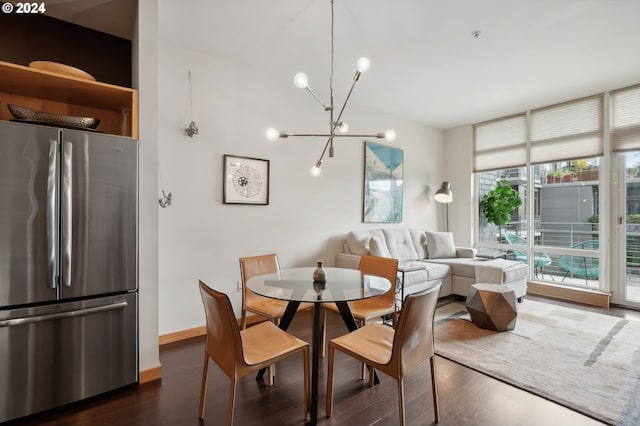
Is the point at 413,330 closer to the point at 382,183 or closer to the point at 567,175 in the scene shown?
the point at 382,183

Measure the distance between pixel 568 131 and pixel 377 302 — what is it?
4181 millimetres

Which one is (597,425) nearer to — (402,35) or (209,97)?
(402,35)

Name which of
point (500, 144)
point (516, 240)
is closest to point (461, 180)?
point (500, 144)

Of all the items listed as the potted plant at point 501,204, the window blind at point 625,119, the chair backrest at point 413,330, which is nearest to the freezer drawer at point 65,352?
the chair backrest at point 413,330

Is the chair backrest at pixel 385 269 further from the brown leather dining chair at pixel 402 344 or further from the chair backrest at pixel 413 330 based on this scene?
the chair backrest at pixel 413 330

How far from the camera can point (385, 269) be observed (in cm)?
270

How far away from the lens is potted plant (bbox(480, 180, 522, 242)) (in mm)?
5035

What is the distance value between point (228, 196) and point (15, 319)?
188 centimetres

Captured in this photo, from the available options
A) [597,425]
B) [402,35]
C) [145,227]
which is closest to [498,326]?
[597,425]

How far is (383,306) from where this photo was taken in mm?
2555

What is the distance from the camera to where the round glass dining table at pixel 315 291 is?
1.80 metres

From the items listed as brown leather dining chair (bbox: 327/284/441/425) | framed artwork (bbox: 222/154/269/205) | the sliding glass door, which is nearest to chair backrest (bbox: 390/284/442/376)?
brown leather dining chair (bbox: 327/284/441/425)

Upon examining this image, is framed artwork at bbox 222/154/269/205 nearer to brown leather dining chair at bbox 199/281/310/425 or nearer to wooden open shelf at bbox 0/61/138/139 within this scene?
wooden open shelf at bbox 0/61/138/139

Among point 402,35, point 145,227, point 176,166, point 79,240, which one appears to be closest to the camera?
point 79,240
